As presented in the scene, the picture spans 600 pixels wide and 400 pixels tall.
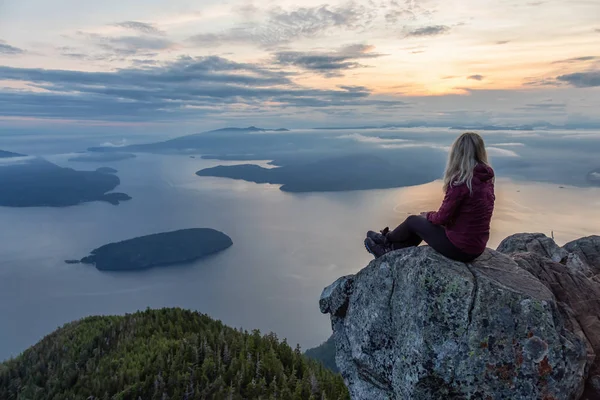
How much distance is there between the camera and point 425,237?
7.55m

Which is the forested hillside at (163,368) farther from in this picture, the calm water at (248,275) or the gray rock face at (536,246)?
the calm water at (248,275)

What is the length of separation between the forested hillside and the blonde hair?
840cm

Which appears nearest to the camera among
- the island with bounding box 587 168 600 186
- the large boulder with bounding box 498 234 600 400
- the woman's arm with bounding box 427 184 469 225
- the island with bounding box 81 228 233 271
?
the large boulder with bounding box 498 234 600 400

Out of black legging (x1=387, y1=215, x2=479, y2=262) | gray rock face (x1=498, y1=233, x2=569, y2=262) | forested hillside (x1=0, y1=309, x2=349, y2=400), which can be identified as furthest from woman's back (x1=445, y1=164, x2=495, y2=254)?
forested hillside (x1=0, y1=309, x2=349, y2=400)

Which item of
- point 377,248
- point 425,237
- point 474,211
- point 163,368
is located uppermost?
point 474,211

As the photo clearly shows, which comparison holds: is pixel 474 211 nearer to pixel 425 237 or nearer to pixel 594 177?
pixel 425 237

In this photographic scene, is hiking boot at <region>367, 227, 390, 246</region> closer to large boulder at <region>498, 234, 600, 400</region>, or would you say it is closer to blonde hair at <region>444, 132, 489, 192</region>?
blonde hair at <region>444, 132, 489, 192</region>

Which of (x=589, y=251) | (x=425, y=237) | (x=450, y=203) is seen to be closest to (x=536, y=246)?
(x=589, y=251)

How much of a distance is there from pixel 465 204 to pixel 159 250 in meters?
165

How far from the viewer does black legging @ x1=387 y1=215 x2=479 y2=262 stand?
23.4ft

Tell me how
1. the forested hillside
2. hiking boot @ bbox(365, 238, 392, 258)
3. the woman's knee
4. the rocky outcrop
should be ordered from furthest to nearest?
1. the forested hillside
2. hiking boot @ bbox(365, 238, 392, 258)
3. the woman's knee
4. the rocky outcrop

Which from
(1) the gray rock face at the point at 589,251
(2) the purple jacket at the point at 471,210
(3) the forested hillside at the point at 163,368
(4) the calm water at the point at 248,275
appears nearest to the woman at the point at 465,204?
(2) the purple jacket at the point at 471,210

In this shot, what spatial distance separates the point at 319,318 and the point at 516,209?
3146 inches

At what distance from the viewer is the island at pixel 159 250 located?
486 feet
